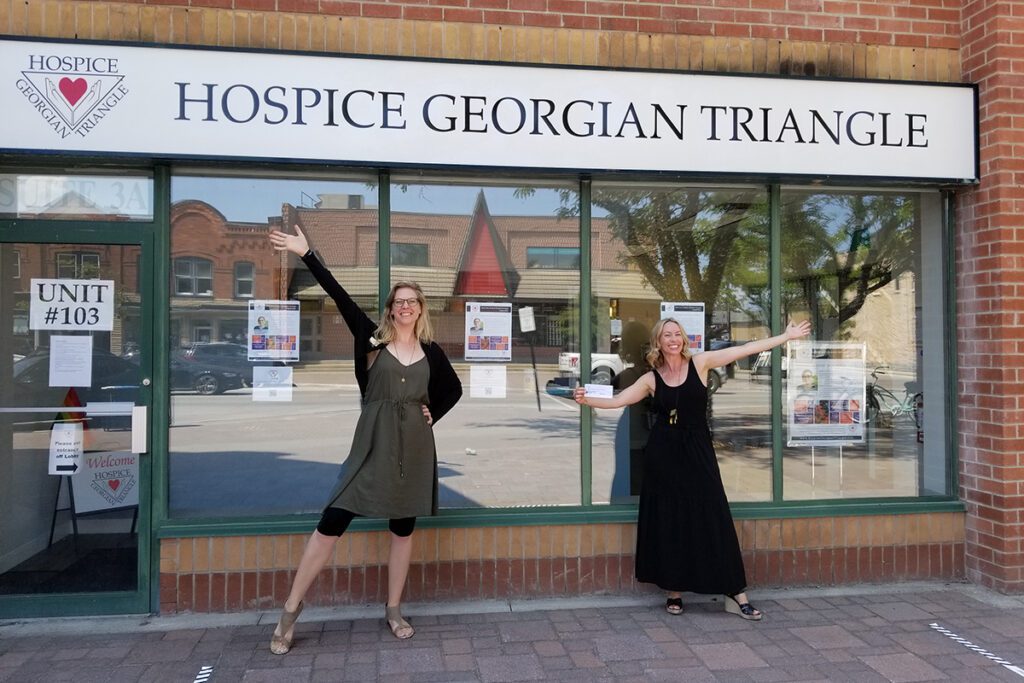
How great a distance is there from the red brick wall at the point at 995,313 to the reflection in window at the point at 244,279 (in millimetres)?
4559

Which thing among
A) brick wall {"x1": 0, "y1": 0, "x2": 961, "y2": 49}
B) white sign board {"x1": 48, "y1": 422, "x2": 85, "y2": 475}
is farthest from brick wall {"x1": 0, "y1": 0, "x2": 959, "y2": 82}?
white sign board {"x1": 48, "y1": 422, "x2": 85, "y2": 475}

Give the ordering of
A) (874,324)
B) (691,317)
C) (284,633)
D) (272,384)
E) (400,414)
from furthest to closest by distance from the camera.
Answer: (874,324)
(691,317)
(272,384)
(400,414)
(284,633)

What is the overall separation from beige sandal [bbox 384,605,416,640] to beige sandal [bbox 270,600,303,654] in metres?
0.49

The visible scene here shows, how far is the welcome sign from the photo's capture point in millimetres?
3986

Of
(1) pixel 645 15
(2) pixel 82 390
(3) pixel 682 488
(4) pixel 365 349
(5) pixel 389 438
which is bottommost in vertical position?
(3) pixel 682 488

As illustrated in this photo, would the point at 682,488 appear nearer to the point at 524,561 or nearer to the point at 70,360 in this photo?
the point at 524,561

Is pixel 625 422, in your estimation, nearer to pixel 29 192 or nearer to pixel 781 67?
pixel 781 67

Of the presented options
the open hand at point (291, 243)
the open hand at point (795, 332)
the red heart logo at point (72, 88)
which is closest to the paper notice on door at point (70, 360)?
the red heart logo at point (72, 88)

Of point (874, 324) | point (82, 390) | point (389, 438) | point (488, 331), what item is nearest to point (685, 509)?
point (488, 331)

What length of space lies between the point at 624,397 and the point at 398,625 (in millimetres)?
1766

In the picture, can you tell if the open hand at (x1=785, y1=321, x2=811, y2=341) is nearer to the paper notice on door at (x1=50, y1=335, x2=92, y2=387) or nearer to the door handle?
the door handle

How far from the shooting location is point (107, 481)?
4.26m

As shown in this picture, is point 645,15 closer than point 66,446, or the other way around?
point 66,446

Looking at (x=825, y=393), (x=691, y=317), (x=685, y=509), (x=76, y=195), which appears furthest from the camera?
(x=825, y=393)
